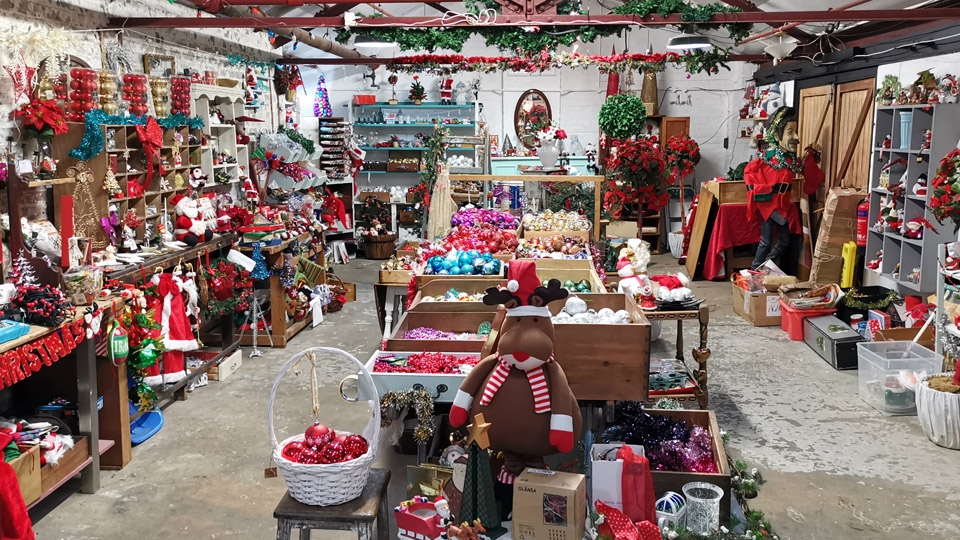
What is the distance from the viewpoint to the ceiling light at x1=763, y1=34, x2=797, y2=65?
1047 centimetres

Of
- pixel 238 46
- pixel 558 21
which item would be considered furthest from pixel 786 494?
pixel 238 46

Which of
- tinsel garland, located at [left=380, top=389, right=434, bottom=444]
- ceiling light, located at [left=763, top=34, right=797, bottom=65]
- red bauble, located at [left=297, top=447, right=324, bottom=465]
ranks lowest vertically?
tinsel garland, located at [left=380, top=389, right=434, bottom=444]

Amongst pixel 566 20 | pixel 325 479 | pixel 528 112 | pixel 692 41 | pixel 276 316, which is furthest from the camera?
pixel 528 112

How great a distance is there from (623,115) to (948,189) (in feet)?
20.5

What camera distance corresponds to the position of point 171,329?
6.07 m

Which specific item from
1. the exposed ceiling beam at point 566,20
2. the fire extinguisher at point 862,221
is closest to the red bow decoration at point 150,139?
the exposed ceiling beam at point 566,20

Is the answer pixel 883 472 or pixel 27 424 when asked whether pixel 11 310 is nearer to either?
pixel 27 424

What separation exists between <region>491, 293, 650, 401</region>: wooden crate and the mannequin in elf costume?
635 cm

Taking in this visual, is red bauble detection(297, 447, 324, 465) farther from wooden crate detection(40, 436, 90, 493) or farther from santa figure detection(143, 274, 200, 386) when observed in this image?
santa figure detection(143, 274, 200, 386)

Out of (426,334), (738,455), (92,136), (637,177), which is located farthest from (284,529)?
(637,177)

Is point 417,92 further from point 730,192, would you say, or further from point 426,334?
point 426,334

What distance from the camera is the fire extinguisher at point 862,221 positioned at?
26.0ft

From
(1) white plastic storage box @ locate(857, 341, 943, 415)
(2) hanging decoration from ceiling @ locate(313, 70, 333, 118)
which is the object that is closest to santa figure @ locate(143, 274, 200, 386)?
(1) white plastic storage box @ locate(857, 341, 943, 415)

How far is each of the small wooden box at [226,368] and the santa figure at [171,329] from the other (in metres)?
0.59
